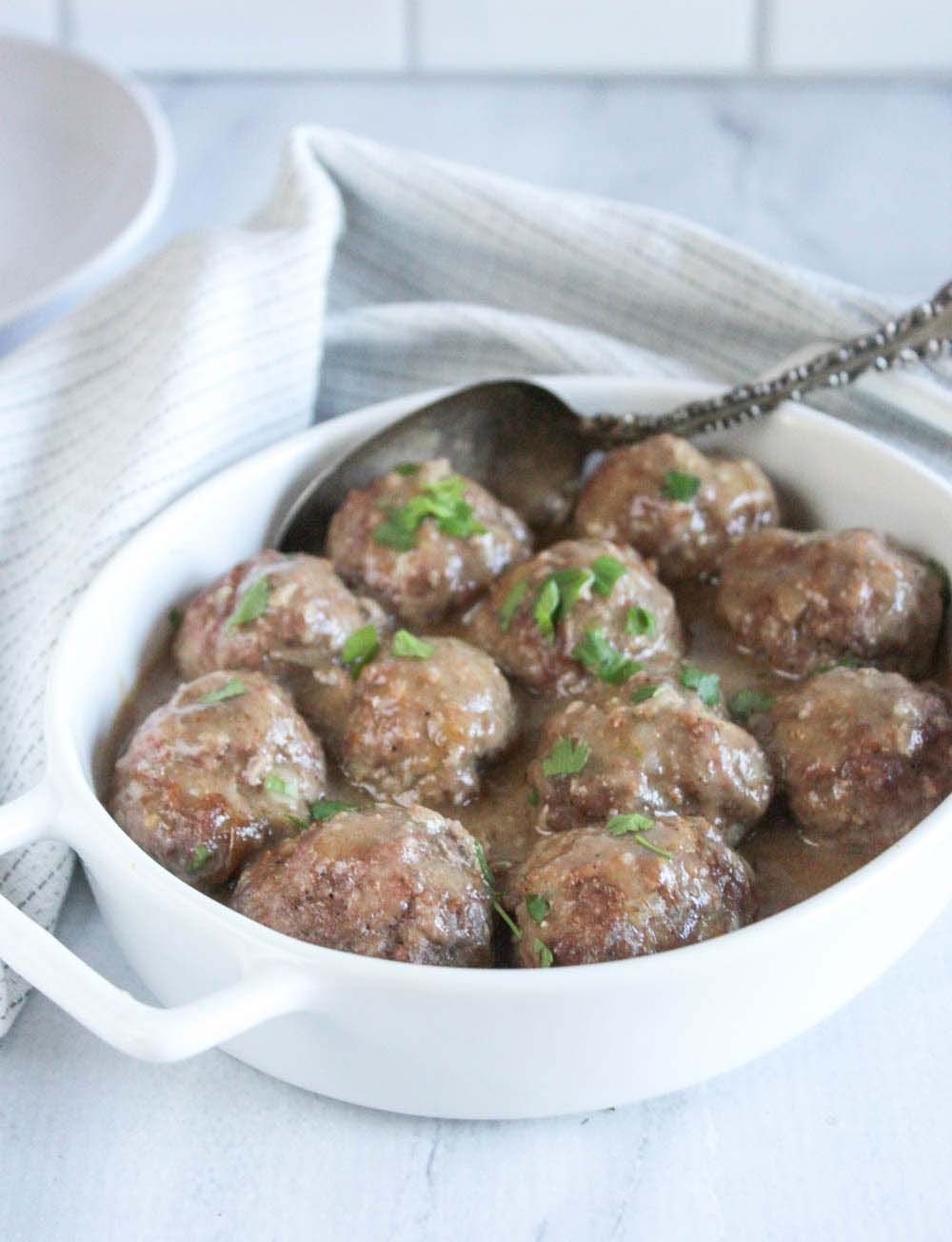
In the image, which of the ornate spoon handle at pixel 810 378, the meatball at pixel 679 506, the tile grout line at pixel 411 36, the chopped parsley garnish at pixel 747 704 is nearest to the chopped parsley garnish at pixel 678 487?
the meatball at pixel 679 506

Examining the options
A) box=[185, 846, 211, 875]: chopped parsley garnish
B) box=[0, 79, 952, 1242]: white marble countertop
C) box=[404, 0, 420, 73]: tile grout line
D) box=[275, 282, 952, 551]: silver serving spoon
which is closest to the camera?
box=[0, 79, 952, 1242]: white marble countertop

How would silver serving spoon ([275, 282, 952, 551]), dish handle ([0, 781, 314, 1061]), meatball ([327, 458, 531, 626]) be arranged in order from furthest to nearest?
1. silver serving spoon ([275, 282, 952, 551])
2. meatball ([327, 458, 531, 626])
3. dish handle ([0, 781, 314, 1061])

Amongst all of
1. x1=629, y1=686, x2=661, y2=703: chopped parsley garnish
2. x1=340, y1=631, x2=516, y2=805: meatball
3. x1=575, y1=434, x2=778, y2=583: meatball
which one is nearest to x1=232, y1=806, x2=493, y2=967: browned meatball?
x1=340, y1=631, x2=516, y2=805: meatball

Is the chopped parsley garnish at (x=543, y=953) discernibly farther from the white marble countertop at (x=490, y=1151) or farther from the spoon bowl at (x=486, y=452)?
the spoon bowl at (x=486, y=452)

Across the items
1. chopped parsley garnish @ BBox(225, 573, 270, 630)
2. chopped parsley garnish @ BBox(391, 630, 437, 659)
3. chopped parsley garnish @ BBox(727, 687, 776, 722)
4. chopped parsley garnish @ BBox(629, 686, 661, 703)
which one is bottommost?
chopped parsley garnish @ BBox(727, 687, 776, 722)

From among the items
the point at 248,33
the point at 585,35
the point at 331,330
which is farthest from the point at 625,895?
the point at 248,33

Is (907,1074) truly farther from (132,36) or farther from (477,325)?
(132,36)

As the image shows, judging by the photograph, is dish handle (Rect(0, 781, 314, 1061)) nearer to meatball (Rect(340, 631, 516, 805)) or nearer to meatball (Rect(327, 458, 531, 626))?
meatball (Rect(340, 631, 516, 805))
